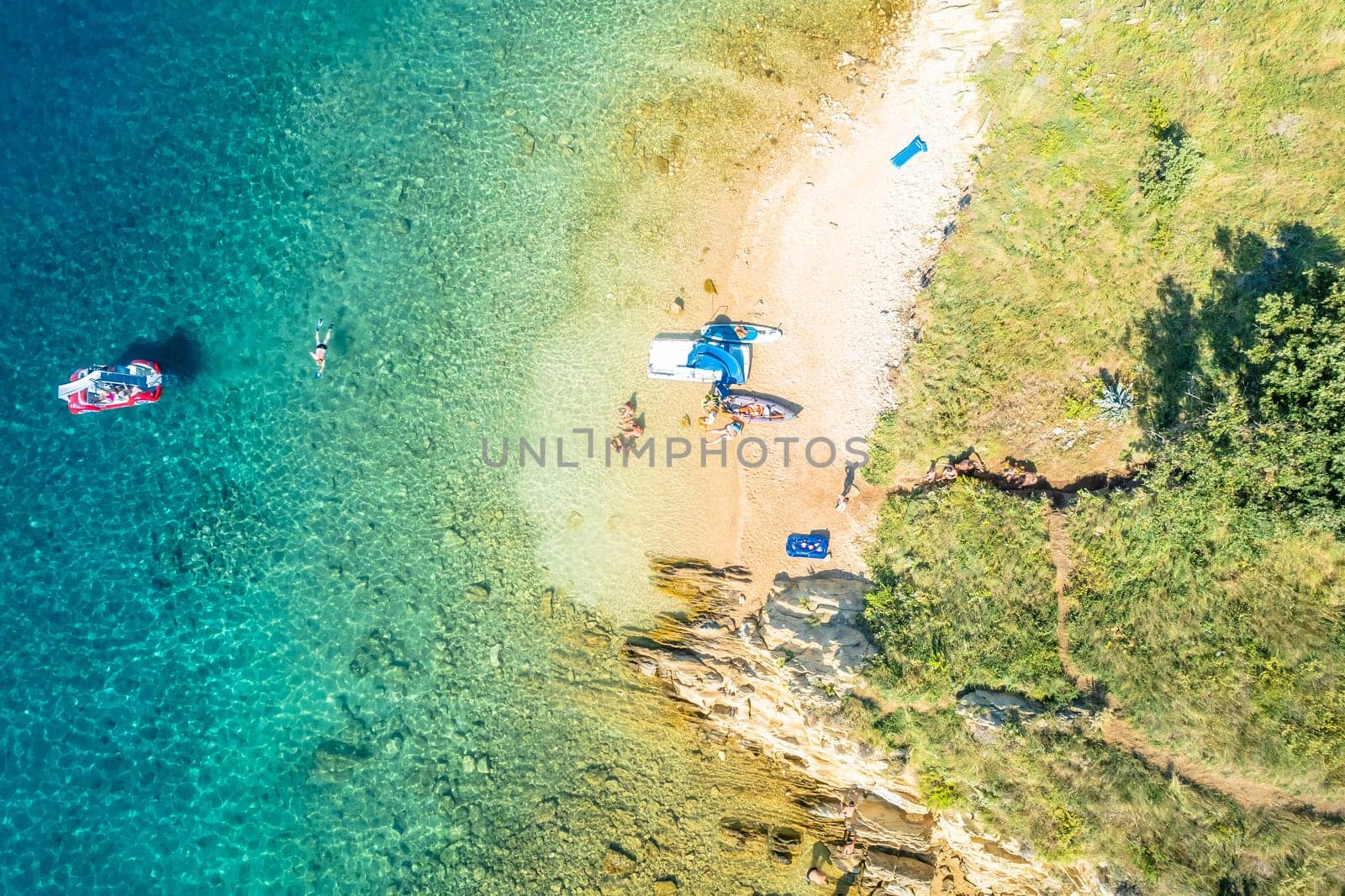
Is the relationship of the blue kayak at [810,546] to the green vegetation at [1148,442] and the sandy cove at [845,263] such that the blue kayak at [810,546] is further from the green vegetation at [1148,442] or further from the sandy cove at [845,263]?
the green vegetation at [1148,442]

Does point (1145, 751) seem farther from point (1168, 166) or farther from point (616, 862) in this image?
point (1168, 166)

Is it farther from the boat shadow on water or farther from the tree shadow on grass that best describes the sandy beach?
the boat shadow on water

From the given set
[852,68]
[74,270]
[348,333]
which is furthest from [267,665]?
[852,68]

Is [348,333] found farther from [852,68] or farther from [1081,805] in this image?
[1081,805]

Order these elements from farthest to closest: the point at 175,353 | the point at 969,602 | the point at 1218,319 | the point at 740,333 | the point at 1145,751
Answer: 1. the point at 175,353
2. the point at 740,333
3. the point at 969,602
4. the point at 1218,319
5. the point at 1145,751

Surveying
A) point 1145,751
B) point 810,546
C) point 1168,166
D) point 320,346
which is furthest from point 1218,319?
point 320,346

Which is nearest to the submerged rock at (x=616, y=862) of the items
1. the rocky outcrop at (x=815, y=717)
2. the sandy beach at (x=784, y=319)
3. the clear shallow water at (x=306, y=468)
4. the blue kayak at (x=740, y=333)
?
the clear shallow water at (x=306, y=468)
